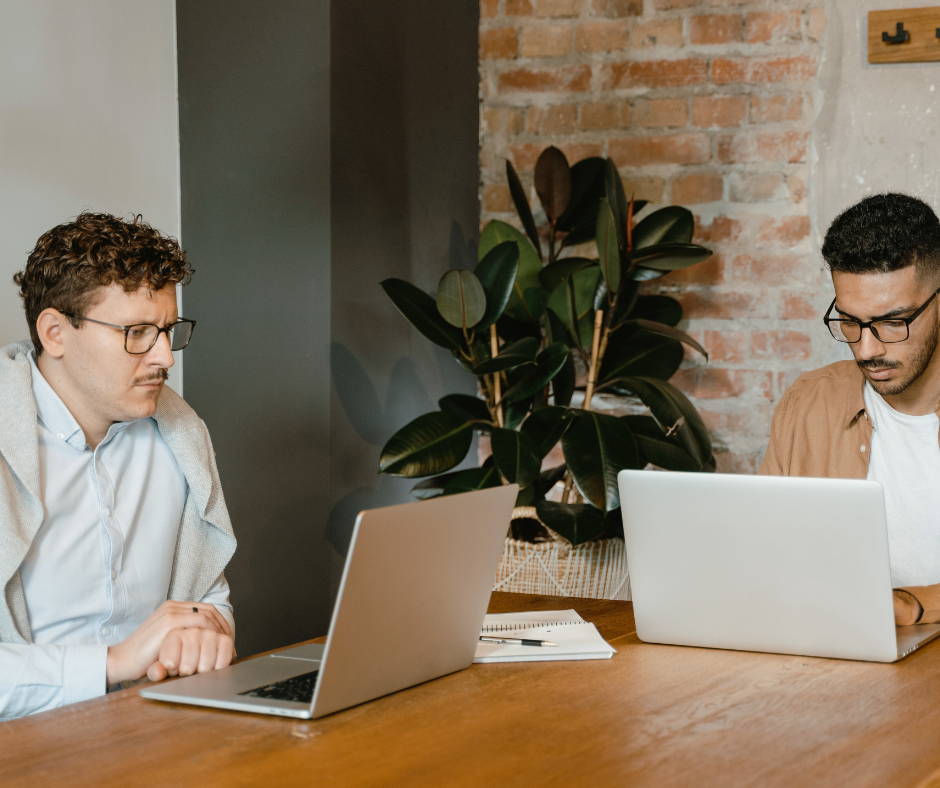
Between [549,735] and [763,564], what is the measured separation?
0.46 metres

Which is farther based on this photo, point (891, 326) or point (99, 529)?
point (891, 326)

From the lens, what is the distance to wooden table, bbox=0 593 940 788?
1.02 metres

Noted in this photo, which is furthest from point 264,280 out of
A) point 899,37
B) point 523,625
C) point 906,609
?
point 899,37

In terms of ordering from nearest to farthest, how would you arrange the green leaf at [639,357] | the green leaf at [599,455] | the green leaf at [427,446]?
the green leaf at [599,455] → the green leaf at [427,446] → the green leaf at [639,357]

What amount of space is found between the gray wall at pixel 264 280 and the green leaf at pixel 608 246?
0.73 m

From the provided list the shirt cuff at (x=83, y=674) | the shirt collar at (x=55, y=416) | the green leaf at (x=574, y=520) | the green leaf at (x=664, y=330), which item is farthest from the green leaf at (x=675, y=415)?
the shirt cuff at (x=83, y=674)

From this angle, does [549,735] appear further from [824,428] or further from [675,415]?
[675,415]

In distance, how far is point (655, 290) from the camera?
10.5ft

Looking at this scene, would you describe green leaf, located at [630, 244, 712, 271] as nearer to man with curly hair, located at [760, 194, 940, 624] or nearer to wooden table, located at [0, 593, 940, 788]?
man with curly hair, located at [760, 194, 940, 624]

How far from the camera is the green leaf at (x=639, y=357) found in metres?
2.94

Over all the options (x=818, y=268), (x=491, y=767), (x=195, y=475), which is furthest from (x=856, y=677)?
(x=818, y=268)

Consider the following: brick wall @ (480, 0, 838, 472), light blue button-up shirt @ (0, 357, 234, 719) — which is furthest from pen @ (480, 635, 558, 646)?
brick wall @ (480, 0, 838, 472)

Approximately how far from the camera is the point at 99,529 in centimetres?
168

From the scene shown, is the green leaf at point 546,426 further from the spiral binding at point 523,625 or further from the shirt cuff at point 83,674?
the shirt cuff at point 83,674
